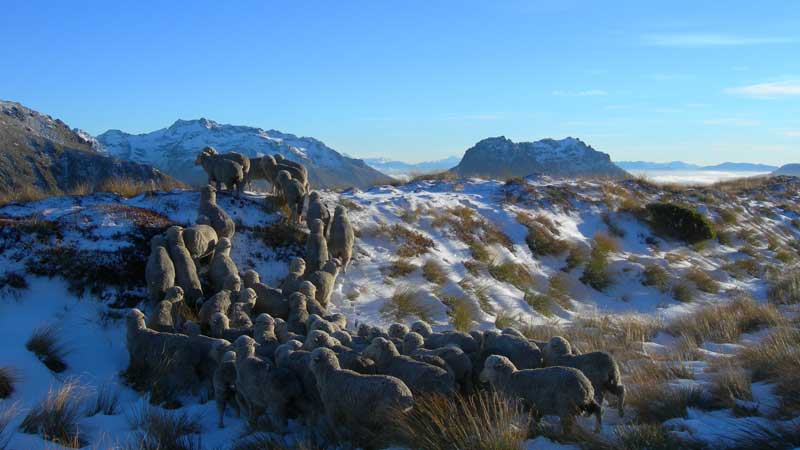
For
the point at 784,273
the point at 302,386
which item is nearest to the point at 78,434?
the point at 302,386

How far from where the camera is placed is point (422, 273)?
523 inches

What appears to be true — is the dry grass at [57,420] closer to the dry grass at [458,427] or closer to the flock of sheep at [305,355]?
the flock of sheep at [305,355]

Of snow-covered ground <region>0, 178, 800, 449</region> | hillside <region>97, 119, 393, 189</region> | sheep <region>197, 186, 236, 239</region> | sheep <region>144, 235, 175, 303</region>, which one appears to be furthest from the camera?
hillside <region>97, 119, 393, 189</region>

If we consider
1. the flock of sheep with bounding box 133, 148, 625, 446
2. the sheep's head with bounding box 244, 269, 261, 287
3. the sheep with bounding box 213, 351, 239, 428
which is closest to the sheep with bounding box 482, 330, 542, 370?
the flock of sheep with bounding box 133, 148, 625, 446

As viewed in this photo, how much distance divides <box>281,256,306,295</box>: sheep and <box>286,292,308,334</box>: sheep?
2.15ft

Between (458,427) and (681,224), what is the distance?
1833cm

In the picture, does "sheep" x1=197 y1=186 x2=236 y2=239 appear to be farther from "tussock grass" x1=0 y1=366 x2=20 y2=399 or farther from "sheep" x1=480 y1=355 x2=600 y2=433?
"sheep" x1=480 y1=355 x2=600 y2=433

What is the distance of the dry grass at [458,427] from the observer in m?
4.98

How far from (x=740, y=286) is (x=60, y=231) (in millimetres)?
16956

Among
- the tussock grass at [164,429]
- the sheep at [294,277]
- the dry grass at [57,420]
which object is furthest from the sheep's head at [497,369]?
the sheep at [294,277]

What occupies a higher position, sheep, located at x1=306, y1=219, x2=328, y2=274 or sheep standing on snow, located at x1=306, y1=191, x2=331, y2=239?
sheep standing on snow, located at x1=306, y1=191, x2=331, y2=239

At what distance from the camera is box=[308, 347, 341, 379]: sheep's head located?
614cm

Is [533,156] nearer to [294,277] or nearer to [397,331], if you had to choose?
[294,277]

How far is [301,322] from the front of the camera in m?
8.73
